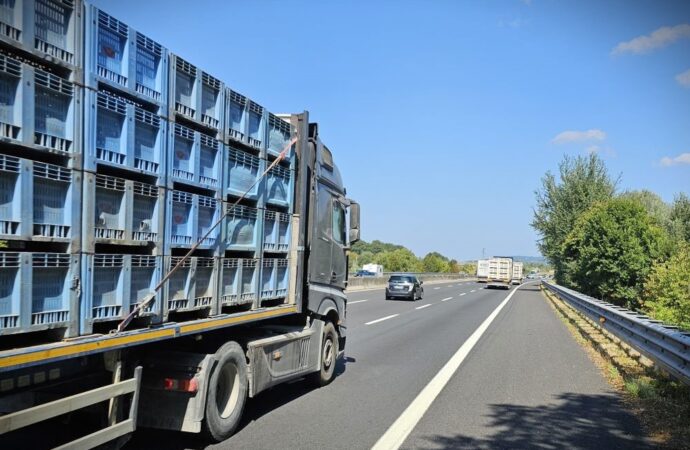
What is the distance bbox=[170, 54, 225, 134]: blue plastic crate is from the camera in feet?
15.8

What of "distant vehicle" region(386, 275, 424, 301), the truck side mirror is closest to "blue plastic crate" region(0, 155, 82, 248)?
the truck side mirror

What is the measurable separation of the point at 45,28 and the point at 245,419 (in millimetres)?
4580

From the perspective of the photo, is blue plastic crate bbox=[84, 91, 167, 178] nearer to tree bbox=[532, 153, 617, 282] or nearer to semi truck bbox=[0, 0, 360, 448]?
semi truck bbox=[0, 0, 360, 448]

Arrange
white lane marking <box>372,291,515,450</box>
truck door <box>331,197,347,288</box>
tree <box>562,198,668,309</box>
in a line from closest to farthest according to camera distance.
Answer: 1. white lane marking <box>372,291,515,450</box>
2. truck door <box>331,197,347,288</box>
3. tree <box>562,198,668,309</box>

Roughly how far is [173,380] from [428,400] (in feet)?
12.2

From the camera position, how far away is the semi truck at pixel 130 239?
3.39 m

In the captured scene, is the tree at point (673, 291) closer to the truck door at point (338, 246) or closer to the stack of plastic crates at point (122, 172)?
the truck door at point (338, 246)

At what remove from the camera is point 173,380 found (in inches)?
197

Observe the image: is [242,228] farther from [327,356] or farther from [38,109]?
[327,356]

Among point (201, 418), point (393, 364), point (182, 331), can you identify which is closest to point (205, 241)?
point (182, 331)

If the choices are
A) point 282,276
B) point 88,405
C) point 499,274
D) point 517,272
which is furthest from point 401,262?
point 88,405

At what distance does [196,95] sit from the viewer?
16.7 ft

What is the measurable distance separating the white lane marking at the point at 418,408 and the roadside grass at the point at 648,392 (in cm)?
249

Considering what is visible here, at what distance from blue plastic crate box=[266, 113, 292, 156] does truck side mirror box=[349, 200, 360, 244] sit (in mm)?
2683
